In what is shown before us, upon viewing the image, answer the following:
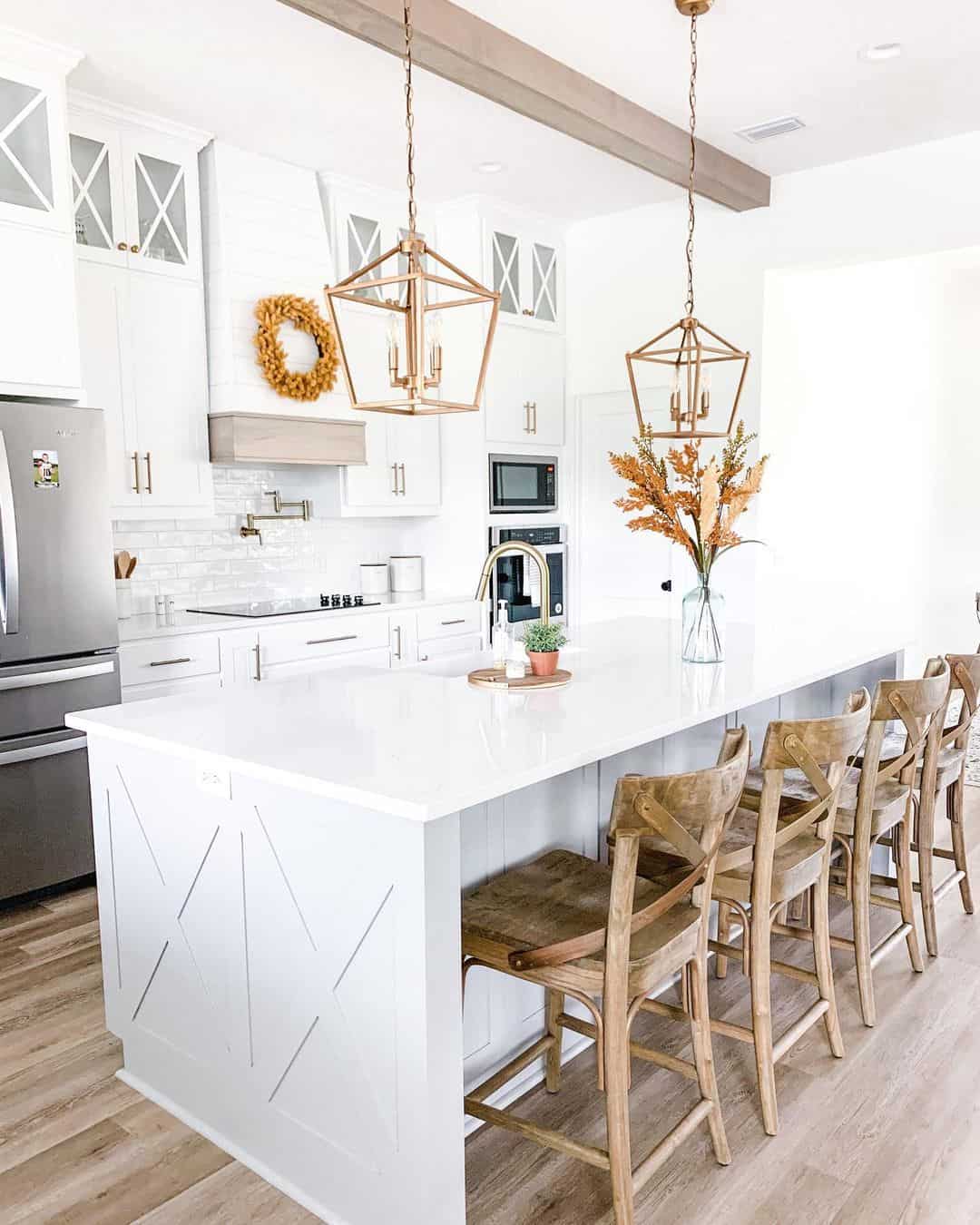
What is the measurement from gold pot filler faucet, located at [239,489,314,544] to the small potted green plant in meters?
2.63

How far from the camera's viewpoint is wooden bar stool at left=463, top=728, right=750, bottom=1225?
71.6 inches

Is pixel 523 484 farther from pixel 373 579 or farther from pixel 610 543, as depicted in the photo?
pixel 373 579

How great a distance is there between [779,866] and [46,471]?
8.88 ft

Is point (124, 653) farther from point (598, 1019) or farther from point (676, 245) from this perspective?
point (676, 245)

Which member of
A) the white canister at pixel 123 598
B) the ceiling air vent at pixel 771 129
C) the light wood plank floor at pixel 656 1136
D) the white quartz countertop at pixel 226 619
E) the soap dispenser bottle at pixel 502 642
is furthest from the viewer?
the white canister at pixel 123 598

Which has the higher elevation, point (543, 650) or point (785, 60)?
point (785, 60)

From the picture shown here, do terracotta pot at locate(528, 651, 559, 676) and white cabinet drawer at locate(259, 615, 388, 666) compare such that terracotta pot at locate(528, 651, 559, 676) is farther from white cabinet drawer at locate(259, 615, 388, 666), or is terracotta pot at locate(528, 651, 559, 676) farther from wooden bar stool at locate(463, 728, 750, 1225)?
white cabinet drawer at locate(259, 615, 388, 666)

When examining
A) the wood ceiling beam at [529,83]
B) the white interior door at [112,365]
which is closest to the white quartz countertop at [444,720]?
the white interior door at [112,365]

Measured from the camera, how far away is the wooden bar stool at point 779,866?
2.25 metres

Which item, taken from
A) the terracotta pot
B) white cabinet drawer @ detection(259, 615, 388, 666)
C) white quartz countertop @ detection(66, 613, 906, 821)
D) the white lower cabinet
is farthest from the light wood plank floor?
white cabinet drawer @ detection(259, 615, 388, 666)

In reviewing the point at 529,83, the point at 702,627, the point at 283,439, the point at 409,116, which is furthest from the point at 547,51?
the point at 702,627

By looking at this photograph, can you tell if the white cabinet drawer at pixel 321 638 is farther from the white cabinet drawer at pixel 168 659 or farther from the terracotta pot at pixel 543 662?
the terracotta pot at pixel 543 662

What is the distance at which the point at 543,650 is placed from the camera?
2.75 metres

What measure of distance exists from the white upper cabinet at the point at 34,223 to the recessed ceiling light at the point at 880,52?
9.00 ft
